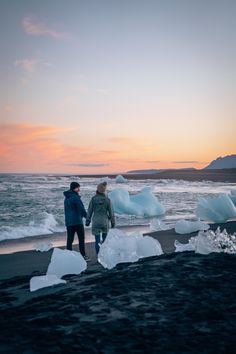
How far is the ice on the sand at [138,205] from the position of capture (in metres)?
19.8

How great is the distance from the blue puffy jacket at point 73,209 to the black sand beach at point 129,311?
70.0 inches

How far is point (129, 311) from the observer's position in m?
4.34

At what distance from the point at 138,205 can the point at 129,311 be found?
53.0ft

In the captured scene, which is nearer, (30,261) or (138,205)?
(30,261)

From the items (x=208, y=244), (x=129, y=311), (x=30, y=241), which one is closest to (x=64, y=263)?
(x=129, y=311)

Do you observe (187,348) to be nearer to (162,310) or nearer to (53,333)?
(162,310)

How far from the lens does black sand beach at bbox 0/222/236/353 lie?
3.48 metres

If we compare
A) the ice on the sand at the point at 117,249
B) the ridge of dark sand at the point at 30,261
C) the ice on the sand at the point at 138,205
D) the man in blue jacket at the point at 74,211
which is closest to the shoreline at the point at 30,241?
the ridge of dark sand at the point at 30,261

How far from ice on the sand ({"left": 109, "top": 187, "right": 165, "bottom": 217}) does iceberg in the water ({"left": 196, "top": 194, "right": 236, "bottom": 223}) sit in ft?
11.3

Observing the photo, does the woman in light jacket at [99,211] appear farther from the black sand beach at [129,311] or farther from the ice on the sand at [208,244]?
the ice on the sand at [208,244]

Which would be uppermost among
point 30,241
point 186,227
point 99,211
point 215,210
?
point 99,211

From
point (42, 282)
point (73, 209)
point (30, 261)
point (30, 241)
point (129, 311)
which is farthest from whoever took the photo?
point (30, 241)

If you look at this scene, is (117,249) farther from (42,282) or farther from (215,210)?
(215,210)

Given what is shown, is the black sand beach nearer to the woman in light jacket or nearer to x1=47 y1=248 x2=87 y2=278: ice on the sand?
x1=47 y1=248 x2=87 y2=278: ice on the sand
